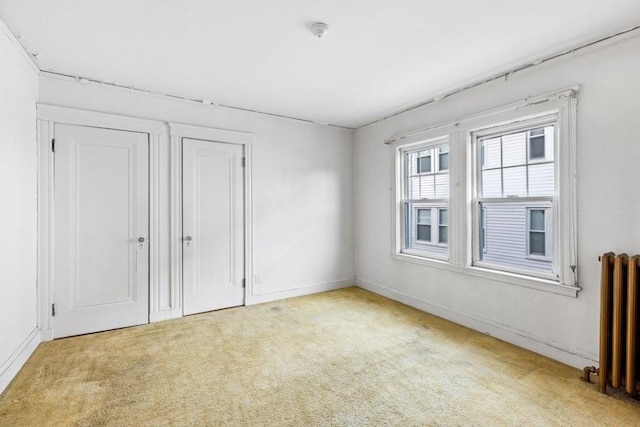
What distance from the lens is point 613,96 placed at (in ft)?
7.49

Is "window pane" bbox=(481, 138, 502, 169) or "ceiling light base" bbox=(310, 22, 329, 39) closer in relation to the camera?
"ceiling light base" bbox=(310, 22, 329, 39)

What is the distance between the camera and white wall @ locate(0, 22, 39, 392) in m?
2.22

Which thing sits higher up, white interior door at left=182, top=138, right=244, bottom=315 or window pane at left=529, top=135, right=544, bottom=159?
window pane at left=529, top=135, right=544, bottom=159

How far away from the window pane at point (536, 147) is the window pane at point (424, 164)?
3.86ft

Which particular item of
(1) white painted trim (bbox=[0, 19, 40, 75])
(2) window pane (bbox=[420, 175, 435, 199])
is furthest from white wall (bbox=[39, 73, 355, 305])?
(2) window pane (bbox=[420, 175, 435, 199])

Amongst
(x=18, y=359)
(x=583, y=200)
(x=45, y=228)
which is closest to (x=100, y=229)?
(x=45, y=228)

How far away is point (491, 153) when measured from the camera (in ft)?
10.5

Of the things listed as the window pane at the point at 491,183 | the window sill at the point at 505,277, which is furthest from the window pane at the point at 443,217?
the window pane at the point at 491,183

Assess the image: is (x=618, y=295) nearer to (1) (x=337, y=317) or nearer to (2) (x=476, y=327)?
(2) (x=476, y=327)

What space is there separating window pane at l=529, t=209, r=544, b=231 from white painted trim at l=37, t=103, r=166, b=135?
3911mm

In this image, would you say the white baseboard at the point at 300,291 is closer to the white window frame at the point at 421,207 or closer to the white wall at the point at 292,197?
the white wall at the point at 292,197

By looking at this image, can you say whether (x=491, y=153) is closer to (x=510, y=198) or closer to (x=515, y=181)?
(x=515, y=181)

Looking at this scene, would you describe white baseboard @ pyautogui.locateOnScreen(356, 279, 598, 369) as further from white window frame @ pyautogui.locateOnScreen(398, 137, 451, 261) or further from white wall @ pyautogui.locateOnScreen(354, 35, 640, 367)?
white window frame @ pyautogui.locateOnScreen(398, 137, 451, 261)

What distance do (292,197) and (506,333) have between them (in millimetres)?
2941
